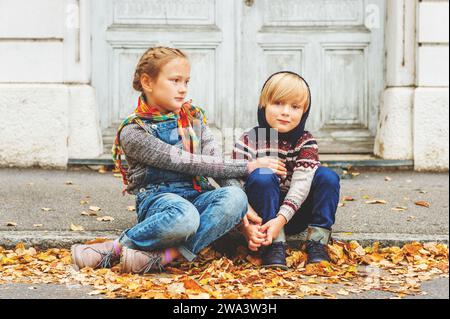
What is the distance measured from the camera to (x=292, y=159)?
4152mm

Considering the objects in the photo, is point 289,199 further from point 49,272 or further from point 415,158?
point 415,158

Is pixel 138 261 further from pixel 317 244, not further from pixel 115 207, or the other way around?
pixel 115 207

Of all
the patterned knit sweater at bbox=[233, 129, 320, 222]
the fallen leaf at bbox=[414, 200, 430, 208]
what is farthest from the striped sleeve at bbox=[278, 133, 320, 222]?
the fallen leaf at bbox=[414, 200, 430, 208]

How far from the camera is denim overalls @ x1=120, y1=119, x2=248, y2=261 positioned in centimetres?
378

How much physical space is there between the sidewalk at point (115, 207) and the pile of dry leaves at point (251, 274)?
12 cm

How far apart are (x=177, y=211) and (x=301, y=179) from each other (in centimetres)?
68

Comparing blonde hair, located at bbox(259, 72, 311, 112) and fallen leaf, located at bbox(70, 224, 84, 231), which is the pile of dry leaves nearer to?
fallen leaf, located at bbox(70, 224, 84, 231)

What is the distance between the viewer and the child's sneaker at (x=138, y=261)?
380 centimetres

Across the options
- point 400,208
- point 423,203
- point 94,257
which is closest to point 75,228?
point 94,257

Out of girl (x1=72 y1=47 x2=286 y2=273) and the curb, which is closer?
girl (x1=72 y1=47 x2=286 y2=273)

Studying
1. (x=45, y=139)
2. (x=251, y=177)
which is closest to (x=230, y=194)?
(x=251, y=177)

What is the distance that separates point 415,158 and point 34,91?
3.37 m

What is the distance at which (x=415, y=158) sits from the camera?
7004 millimetres

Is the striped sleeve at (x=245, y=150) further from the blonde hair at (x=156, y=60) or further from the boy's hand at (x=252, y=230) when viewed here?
the blonde hair at (x=156, y=60)
